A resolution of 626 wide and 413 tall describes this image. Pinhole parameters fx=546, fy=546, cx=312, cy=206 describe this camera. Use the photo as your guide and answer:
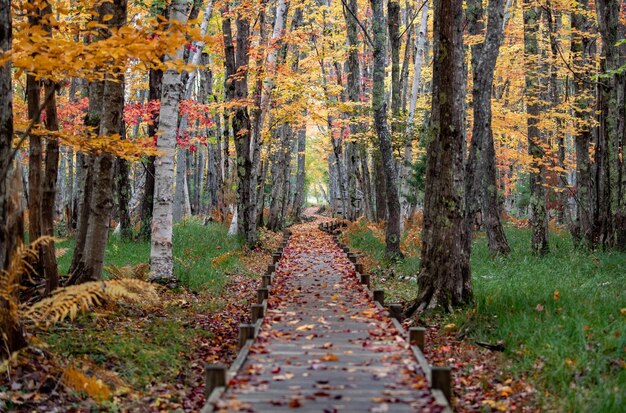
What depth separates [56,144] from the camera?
30.7 ft

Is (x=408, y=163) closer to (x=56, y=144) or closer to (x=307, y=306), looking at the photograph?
(x=307, y=306)

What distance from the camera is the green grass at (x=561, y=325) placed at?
227 inches

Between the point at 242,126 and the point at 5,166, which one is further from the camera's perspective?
the point at 242,126

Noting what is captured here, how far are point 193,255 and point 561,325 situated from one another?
11.2 metres

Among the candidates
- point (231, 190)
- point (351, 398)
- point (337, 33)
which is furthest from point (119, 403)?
point (337, 33)

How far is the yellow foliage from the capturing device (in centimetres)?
575

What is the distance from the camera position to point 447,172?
945cm

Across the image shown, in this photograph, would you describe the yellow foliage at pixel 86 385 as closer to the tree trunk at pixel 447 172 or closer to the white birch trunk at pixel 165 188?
the tree trunk at pixel 447 172

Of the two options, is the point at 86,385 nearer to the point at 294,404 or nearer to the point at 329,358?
the point at 294,404

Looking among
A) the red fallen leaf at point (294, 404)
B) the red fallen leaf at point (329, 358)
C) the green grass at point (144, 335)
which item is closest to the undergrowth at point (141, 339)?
the green grass at point (144, 335)

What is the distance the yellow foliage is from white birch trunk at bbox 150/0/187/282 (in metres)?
5.82

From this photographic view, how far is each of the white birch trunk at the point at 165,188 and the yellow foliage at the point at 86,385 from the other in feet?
19.1

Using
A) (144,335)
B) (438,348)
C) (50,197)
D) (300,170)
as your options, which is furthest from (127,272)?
(300,170)

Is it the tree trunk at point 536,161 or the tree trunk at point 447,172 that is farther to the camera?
the tree trunk at point 536,161
